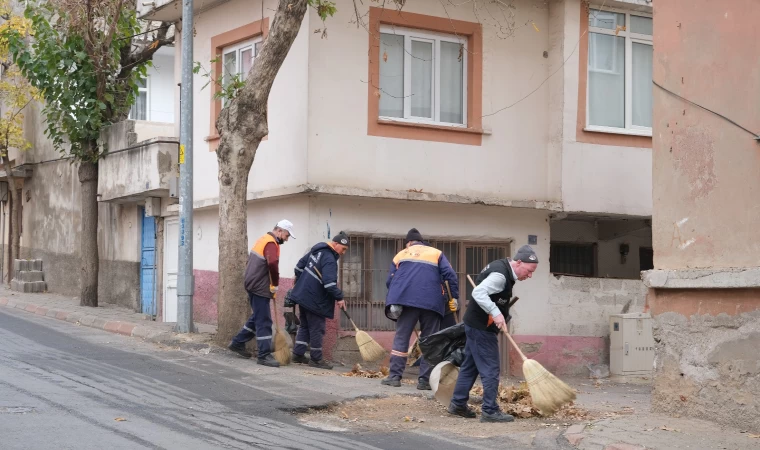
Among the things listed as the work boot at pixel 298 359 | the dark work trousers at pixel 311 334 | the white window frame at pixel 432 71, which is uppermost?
the white window frame at pixel 432 71

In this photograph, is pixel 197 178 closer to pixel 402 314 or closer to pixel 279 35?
pixel 279 35

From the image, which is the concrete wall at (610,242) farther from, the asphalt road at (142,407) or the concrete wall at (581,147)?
the asphalt road at (142,407)

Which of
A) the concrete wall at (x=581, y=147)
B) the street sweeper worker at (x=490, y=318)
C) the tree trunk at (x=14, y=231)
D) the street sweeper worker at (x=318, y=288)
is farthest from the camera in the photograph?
the tree trunk at (x=14, y=231)

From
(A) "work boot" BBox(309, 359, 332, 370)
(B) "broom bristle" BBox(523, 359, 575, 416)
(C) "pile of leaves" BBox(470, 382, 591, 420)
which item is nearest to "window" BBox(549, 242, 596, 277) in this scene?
(A) "work boot" BBox(309, 359, 332, 370)

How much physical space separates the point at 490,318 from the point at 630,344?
7.57m

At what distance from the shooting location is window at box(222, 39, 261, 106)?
651 inches

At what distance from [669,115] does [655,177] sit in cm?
64

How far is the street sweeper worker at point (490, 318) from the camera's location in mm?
9422

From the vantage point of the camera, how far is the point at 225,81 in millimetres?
16984

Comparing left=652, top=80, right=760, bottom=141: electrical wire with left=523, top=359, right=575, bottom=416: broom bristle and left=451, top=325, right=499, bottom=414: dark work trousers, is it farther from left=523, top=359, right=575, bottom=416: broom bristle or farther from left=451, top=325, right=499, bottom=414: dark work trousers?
left=451, top=325, right=499, bottom=414: dark work trousers

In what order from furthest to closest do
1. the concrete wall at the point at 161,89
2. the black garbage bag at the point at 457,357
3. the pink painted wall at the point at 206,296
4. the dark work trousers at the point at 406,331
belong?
the concrete wall at the point at 161,89 → the pink painted wall at the point at 206,296 → the dark work trousers at the point at 406,331 → the black garbage bag at the point at 457,357

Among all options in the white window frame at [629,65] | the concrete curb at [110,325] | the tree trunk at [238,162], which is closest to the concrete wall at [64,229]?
the concrete curb at [110,325]

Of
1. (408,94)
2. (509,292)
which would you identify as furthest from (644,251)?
→ (509,292)

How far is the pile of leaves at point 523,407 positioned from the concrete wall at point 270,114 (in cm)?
518
